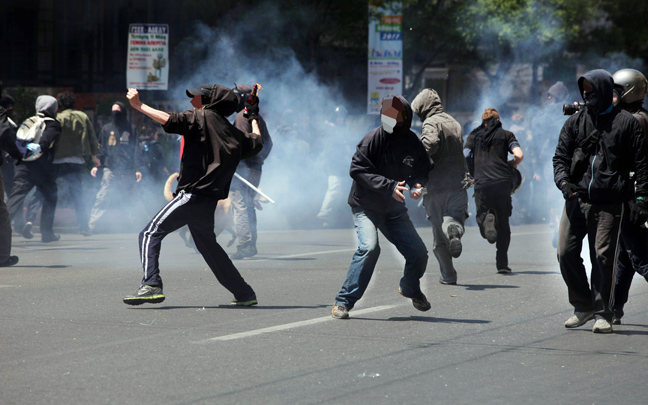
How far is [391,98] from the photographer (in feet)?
20.4

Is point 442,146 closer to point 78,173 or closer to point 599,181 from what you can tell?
point 599,181

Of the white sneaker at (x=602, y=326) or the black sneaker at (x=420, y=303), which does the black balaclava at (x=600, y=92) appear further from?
the black sneaker at (x=420, y=303)

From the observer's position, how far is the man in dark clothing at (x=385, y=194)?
6207mm

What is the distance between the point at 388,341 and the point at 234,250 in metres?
5.44

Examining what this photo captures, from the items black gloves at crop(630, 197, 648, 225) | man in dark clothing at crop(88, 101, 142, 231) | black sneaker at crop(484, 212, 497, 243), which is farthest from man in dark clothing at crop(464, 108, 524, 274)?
man in dark clothing at crop(88, 101, 142, 231)

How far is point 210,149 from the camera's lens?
6578mm

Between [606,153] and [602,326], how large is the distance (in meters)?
1.08

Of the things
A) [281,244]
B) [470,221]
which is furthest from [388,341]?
[470,221]

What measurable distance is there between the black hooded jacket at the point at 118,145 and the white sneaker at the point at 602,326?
8697 millimetres

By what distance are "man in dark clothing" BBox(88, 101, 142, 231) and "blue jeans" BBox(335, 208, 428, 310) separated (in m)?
7.20

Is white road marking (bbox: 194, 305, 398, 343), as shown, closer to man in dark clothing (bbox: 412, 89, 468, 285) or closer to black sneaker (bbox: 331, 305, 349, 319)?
black sneaker (bbox: 331, 305, 349, 319)

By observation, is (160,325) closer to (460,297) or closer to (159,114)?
(159,114)

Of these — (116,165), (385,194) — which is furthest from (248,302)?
(116,165)

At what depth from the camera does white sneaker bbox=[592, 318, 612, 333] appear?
5871mm
